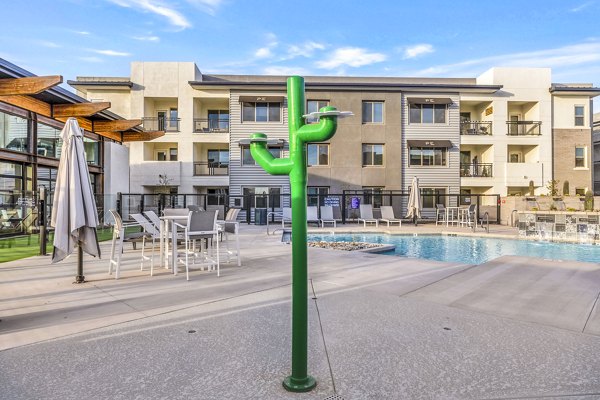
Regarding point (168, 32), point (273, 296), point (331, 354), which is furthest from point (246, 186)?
point (331, 354)

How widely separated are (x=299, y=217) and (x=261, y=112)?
21066 mm

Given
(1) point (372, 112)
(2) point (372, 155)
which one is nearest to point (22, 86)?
(2) point (372, 155)

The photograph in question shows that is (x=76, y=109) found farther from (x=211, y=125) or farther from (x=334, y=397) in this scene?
(x=211, y=125)

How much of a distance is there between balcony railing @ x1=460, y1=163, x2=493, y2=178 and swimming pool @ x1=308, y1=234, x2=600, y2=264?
39.7 ft

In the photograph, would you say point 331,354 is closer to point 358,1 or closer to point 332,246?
point 332,246

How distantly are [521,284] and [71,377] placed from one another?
494cm

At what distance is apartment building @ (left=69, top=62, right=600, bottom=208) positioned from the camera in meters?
21.6

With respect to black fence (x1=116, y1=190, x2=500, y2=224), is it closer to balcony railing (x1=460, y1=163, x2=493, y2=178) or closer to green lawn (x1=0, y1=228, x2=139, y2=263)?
balcony railing (x1=460, y1=163, x2=493, y2=178)

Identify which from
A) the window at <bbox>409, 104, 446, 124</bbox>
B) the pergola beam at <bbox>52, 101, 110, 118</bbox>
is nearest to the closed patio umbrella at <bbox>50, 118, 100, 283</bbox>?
the pergola beam at <bbox>52, 101, 110, 118</bbox>

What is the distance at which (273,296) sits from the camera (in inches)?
163

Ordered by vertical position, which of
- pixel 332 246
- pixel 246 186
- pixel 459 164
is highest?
pixel 459 164

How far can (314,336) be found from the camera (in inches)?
115

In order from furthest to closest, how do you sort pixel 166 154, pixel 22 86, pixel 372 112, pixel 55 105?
pixel 166 154
pixel 372 112
pixel 55 105
pixel 22 86

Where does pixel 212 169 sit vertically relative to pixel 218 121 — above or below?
below
